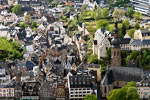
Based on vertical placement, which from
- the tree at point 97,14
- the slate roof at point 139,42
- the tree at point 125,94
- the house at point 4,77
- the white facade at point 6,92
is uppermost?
the slate roof at point 139,42

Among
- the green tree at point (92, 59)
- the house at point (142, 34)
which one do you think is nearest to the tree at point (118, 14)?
the house at point (142, 34)

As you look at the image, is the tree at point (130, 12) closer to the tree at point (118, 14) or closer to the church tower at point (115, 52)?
the tree at point (118, 14)

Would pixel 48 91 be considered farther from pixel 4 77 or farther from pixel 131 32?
pixel 131 32

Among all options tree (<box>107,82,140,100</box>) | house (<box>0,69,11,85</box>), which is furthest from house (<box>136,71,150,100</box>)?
house (<box>0,69,11,85</box>)

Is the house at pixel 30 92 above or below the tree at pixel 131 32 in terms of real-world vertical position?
below

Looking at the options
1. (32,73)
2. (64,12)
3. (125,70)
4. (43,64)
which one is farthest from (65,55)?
(64,12)
